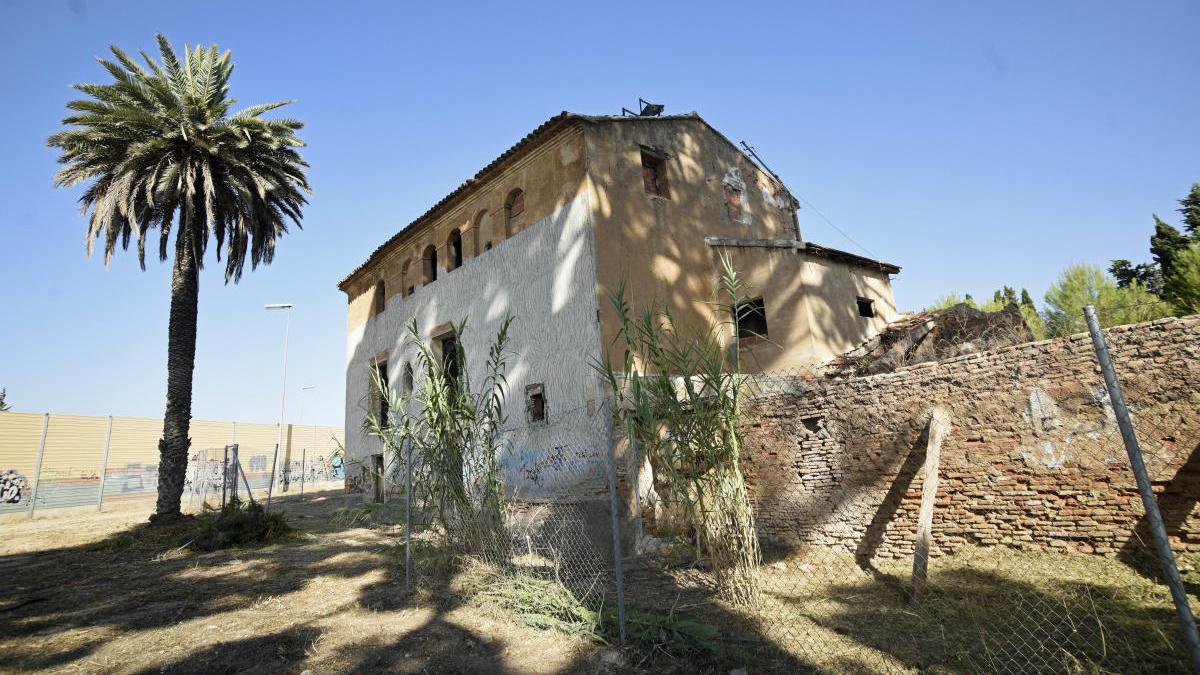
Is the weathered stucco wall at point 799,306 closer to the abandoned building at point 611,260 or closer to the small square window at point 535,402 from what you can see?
the abandoned building at point 611,260

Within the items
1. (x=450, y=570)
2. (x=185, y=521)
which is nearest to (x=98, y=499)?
(x=185, y=521)

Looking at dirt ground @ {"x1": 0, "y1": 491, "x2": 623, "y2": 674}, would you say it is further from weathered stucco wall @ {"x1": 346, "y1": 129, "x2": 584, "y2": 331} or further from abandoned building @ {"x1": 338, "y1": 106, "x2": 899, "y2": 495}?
weathered stucco wall @ {"x1": 346, "y1": 129, "x2": 584, "y2": 331}

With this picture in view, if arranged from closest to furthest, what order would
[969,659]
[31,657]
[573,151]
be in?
[969,659]
[31,657]
[573,151]

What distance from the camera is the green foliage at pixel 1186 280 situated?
758 inches

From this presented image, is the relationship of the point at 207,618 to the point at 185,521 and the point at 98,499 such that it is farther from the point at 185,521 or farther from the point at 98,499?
the point at 98,499

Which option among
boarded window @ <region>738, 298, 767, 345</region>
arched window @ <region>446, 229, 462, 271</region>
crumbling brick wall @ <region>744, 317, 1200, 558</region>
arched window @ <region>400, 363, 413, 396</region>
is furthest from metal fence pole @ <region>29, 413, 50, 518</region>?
crumbling brick wall @ <region>744, 317, 1200, 558</region>

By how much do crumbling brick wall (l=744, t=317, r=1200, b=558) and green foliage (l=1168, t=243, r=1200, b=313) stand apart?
64.5 feet

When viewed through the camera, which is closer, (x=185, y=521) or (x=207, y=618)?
(x=207, y=618)

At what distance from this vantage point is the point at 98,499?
72.2 feet

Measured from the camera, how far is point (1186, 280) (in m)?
20.0

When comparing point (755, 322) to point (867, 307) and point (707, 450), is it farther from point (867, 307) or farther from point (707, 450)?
point (707, 450)

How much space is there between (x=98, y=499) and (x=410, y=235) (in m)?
18.2

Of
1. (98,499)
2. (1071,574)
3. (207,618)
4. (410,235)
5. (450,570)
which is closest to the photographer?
(1071,574)

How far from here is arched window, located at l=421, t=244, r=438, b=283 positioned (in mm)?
17109
